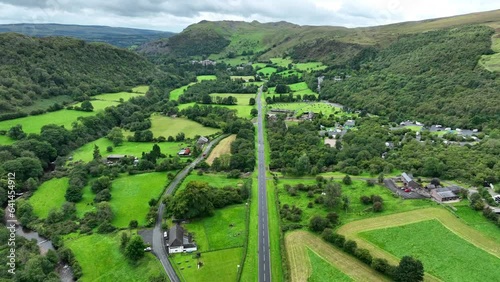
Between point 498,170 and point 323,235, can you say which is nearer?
point 323,235

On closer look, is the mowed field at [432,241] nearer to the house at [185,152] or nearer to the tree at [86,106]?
the house at [185,152]

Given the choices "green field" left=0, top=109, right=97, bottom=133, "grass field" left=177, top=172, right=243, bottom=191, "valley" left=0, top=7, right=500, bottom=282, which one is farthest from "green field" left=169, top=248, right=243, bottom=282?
"green field" left=0, top=109, right=97, bottom=133

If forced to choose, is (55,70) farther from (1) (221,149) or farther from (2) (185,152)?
(1) (221,149)

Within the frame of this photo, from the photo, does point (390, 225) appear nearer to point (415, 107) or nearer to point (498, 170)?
point (498, 170)

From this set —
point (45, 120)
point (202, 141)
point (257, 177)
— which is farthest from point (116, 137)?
point (257, 177)

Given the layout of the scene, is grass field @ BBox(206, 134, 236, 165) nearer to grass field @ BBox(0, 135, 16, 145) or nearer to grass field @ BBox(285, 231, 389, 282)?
grass field @ BBox(285, 231, 389, 282)

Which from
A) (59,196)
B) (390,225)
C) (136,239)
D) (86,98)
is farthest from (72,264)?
(86,98)
